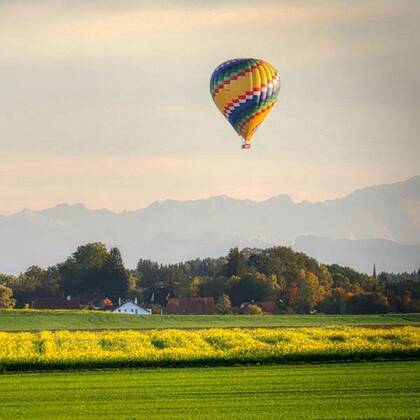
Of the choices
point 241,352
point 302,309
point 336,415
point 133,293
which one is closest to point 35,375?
point 241,352

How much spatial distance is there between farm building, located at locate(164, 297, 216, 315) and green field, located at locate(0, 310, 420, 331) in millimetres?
30023

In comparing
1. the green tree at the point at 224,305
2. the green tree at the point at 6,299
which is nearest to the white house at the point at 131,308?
the green tree at the point at 6,299

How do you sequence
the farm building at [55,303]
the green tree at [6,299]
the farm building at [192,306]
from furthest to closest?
the green tree at [6,299]
the farm building at [55,303]
the farm building at [192,306]

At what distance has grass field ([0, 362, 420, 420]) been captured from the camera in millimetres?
39406

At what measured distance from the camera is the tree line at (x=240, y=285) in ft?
493

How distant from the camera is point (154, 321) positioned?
113 meters

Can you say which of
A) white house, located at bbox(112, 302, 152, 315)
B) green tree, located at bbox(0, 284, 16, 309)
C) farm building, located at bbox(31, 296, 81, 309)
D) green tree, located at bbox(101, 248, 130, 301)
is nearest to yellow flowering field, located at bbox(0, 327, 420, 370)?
farm building, located at bbox(31, 296, 81, 309)

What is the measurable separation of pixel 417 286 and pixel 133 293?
46.8 metres

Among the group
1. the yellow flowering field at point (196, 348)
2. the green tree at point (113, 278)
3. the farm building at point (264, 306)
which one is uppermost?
the green tree at point (113, 278)

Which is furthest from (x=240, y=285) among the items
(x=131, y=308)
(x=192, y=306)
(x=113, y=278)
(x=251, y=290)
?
(x=113, y=278)

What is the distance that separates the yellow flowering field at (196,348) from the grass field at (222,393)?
237 cm

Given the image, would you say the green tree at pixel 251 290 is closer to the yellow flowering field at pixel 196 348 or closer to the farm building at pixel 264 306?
the farm building at pixel 264 306

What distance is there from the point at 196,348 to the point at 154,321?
2004 inches

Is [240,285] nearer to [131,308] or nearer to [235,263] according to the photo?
[235,263]
